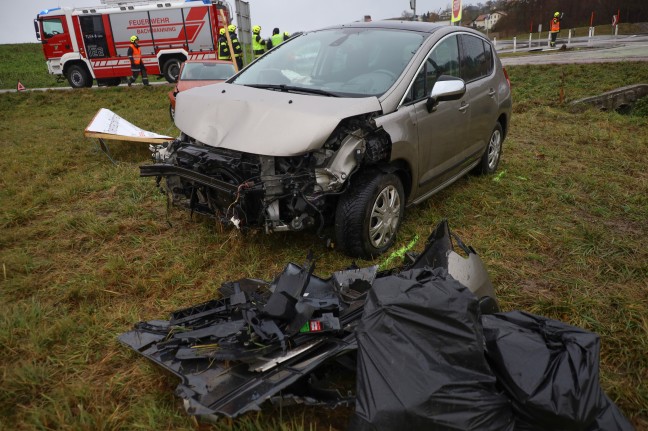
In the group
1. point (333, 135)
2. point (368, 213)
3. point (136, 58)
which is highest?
point (136, 58)

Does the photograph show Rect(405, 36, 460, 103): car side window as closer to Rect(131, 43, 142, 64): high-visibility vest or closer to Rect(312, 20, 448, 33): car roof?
Rect(312, 20, 448, 33): car roof

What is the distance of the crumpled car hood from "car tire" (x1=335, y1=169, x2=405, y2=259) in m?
0.46

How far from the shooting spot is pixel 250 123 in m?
3.12

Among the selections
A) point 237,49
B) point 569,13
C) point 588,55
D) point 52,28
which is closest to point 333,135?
point 237,49

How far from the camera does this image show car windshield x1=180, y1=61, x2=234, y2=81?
9406mm

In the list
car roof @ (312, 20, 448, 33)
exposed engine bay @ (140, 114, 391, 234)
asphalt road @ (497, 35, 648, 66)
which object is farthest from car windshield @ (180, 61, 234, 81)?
asphalt road @ (497, 35, 648, 66)

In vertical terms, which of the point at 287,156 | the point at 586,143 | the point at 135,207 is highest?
the point at 287,156

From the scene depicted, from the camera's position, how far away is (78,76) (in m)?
17.3

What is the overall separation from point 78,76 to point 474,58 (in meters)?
17.2

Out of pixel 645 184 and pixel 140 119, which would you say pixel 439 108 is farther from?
pixel 140 119

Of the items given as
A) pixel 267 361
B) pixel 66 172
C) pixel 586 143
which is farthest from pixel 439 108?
pixel 66 172

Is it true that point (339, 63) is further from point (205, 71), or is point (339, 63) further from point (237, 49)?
point (237, 49)

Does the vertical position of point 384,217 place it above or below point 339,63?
below

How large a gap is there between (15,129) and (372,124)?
9049 mm
